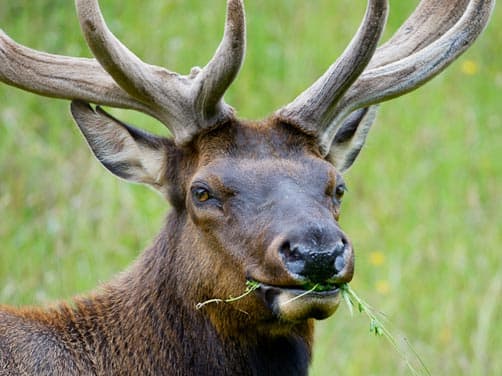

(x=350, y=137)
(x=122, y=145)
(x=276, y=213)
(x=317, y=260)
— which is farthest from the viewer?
(x=350, y=137)

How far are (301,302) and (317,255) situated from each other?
0.24 metres

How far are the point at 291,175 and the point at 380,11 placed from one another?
981mm

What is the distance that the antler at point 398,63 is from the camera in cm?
707

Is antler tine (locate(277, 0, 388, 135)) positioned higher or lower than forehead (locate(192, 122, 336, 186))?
higher

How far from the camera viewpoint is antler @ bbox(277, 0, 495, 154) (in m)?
7.07

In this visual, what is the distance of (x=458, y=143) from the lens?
12656 millimetres

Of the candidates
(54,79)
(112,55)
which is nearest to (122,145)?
(54,79)

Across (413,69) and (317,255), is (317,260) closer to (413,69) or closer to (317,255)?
(317,255)

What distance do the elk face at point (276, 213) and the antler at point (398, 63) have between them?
0.16 metres

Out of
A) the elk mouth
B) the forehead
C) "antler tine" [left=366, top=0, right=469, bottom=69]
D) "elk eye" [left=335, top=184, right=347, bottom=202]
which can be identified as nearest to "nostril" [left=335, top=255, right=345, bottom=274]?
the elk mouth

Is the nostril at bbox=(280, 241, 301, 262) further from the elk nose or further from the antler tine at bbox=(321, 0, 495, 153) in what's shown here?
the antler tine at bbox=(321, 0, 495, 153)

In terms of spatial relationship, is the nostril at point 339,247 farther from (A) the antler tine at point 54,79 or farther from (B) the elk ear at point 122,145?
(A) the antler tine at point 54,79

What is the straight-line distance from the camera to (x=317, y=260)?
6090 mm

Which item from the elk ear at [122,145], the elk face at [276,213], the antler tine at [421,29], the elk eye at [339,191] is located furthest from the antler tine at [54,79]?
the antler tine at [421,29]
